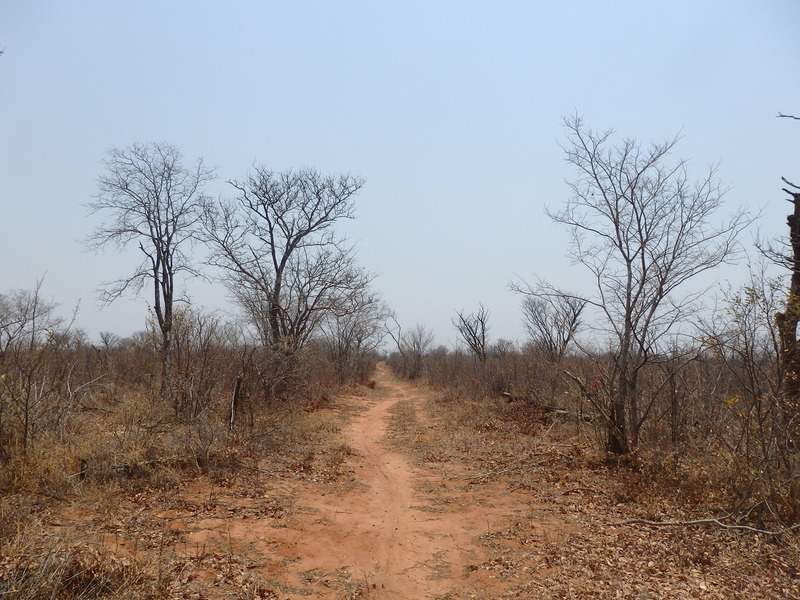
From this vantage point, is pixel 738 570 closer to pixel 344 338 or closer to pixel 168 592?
pixel 168 592

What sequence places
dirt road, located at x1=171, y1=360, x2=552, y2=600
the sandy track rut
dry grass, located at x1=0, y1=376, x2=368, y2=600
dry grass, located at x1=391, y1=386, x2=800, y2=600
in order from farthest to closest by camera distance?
the sandy track rut, dirt road, located at x1=171, y1=360, x2=552, y2=600, dry grass, located at x1=391, y1=386, x2=800, y2=600, dry grass, located at x1=0, y1=376, x2=368, y2=600

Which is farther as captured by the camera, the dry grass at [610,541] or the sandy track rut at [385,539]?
the sandy track rut at [385,539]

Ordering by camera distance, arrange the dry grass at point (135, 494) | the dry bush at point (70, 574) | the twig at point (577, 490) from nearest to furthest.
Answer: the dry bush at point (70, 574), the dry grass at point (135, 494), the twig at point (577, 490)

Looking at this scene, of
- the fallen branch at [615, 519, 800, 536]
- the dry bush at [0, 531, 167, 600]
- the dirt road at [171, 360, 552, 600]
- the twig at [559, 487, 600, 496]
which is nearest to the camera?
the dry bush at [0, 531, 167, 600]

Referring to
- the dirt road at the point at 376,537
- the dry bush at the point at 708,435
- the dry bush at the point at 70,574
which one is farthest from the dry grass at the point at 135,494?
the dry bush at the point at 708,435

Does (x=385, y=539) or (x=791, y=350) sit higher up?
(x=791, y=350)

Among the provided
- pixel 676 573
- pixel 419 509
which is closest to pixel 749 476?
pixel 676 573

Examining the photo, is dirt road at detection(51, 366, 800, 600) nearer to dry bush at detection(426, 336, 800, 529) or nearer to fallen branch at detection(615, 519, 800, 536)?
fallen branch at detection(615, 519, 800, 536)

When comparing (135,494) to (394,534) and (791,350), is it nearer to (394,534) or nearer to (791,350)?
(394,534)

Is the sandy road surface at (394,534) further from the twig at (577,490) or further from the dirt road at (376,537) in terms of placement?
the twig at (577,490)

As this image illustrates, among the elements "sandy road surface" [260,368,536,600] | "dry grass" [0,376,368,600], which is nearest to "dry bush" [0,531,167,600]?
"dry grass" [0,376,368,600]

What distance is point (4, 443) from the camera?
7.20 m

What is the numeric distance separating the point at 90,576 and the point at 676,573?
573 centimetres

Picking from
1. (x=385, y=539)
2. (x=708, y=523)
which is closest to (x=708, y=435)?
(x=708, y=523)
